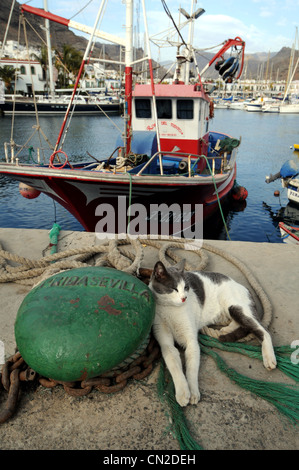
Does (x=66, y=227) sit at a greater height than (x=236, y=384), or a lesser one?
lesser

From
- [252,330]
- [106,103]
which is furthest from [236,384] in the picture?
[106,103]

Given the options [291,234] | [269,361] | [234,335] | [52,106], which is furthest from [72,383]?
[52,106]

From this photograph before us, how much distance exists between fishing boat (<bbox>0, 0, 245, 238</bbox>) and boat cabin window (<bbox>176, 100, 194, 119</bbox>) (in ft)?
0.10

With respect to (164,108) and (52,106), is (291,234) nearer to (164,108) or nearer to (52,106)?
(164,108)

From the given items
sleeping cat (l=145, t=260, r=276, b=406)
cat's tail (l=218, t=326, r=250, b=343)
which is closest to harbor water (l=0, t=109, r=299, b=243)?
sleeping cat (l=145, t=260, r=276, b=406)

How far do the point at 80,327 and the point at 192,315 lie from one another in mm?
1072

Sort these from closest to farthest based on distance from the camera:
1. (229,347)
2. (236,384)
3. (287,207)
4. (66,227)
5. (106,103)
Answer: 1. (236,384)
2. (229,347)
3. (66,227)
4. (287,207)
5. (106,103)

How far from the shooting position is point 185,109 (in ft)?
34.6

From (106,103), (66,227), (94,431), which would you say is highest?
(106,103)

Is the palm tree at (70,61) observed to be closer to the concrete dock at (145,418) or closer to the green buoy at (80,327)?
the green buoy at (80,327)

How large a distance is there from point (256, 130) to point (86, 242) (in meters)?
43.8

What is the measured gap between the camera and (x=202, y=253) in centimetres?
397

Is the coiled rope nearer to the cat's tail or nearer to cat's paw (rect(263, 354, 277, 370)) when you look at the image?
the cat's tail

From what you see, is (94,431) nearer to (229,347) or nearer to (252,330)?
(229,347)
